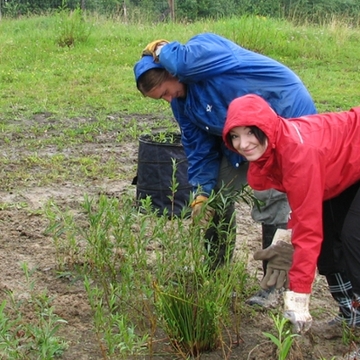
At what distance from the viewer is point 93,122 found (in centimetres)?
757

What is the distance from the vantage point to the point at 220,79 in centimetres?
325

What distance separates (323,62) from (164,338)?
9289 mm

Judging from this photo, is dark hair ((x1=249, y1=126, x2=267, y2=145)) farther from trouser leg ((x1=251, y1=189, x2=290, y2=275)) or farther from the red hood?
trouser leg ((x1=251, y1=189, x2=290, y2=275))

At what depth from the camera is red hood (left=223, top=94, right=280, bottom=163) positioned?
96.6 inches

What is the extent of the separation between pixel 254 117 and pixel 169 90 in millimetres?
911

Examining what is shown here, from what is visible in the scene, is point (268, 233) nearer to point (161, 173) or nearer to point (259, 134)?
point (259, 134)

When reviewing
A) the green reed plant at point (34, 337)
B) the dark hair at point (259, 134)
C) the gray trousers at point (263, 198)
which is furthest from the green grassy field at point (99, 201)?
the dark hair at point (259, 134)

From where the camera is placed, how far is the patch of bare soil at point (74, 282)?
10.0 feet

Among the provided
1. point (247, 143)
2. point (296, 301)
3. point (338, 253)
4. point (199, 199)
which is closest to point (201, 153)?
point (199, 199)

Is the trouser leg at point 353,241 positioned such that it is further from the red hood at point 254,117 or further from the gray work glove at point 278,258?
the red hood at point 254,117

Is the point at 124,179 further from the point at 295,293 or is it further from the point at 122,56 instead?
the point at 122,56

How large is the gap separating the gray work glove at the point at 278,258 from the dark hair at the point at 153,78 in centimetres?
88

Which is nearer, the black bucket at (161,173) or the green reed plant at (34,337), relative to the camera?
the green reed plant at (34,337)

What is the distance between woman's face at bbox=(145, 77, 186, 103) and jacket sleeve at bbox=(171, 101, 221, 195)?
0.55ft
